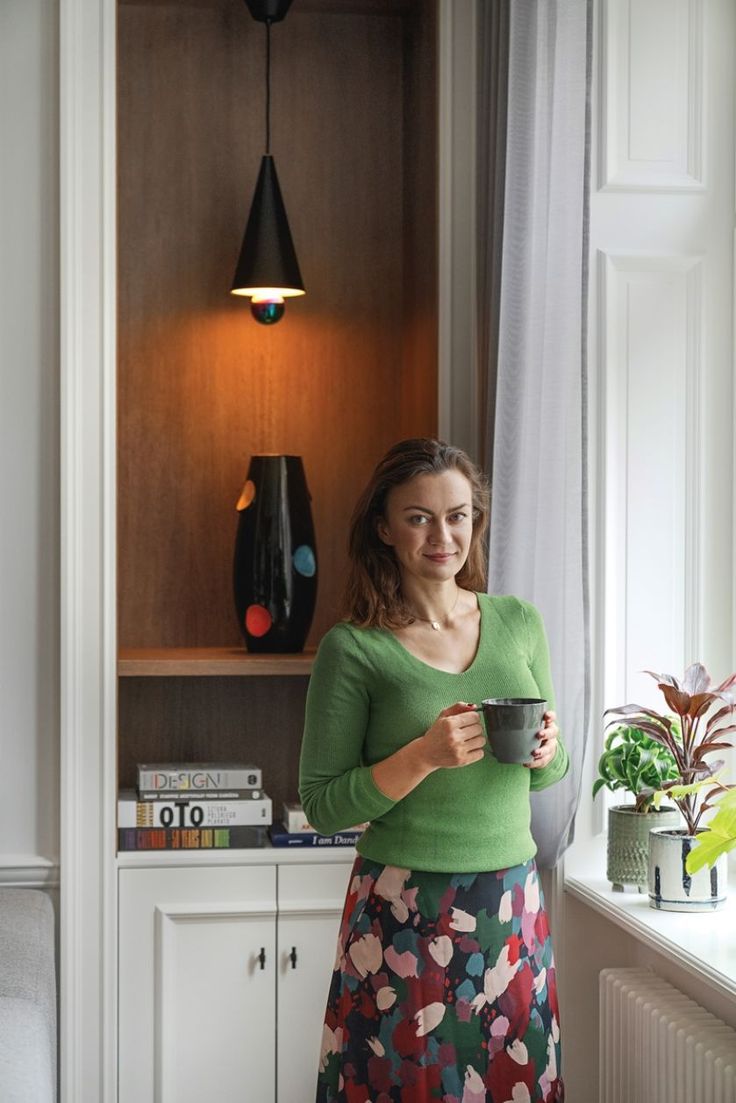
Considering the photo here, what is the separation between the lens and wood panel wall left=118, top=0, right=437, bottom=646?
118 inches

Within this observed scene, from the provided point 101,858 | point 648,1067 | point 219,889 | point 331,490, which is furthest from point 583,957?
point 331,490

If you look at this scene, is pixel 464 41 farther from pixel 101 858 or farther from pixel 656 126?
pixel 101 858

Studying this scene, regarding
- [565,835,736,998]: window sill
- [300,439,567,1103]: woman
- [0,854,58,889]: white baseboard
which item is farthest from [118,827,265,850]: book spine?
[300,439,567,1103]: woman

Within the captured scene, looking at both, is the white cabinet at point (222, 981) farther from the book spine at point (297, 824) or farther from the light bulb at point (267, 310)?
the light bulb at point (267, 310)

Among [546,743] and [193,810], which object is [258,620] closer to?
[193,810]

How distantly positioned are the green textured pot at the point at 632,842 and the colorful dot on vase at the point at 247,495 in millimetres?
979

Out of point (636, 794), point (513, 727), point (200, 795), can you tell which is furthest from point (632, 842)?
point (200, 795)

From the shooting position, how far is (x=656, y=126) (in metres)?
2.51

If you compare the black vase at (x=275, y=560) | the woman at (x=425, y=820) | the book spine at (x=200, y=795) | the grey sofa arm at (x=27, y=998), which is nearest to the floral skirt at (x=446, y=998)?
the woman at (x=425, y=820)

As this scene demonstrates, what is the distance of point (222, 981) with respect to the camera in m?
2.64

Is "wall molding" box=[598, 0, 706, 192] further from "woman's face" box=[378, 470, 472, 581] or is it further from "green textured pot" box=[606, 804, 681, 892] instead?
"green textured pot" box=[606, 804, 681, 892]

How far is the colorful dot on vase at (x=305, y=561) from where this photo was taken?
278cm

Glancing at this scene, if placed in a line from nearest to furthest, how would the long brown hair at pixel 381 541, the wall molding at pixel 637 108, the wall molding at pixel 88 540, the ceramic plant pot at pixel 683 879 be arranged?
the long brown hair at pixel 381 541, the ceramic plant pot at pixel 683 879, the wall molding at pixel 637 108, the wall molding at pixel 88 540

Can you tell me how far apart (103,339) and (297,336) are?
22.9 inches
